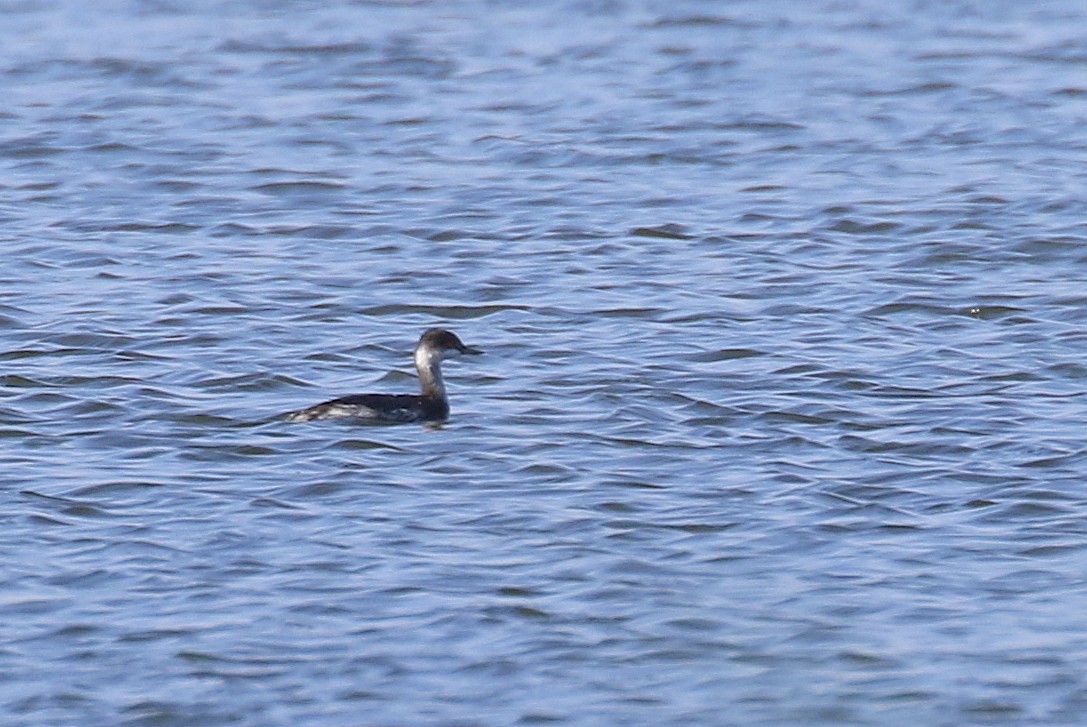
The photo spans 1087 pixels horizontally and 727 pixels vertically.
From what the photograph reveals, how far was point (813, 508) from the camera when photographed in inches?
392

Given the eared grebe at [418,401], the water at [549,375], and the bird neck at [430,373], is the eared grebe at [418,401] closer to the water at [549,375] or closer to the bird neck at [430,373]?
the bird neck at [430,373]

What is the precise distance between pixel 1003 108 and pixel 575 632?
13121mm

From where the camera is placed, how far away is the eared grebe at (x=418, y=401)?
36.9 ft

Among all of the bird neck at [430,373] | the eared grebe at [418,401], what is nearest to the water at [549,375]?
the eared grebe at [418,401]

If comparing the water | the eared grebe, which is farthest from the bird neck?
the water

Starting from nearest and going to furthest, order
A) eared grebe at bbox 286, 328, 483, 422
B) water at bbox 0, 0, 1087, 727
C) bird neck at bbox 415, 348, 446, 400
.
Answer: water at bbox 0, 0, 1087, 727, eared grebe at bbox 286, 328, 483, 422, bird neck at bbox 415, 348, 446, 400

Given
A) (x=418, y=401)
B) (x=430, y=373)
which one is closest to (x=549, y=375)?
(x=430, y=373)

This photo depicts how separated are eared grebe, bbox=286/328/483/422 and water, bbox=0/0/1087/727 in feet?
0.35

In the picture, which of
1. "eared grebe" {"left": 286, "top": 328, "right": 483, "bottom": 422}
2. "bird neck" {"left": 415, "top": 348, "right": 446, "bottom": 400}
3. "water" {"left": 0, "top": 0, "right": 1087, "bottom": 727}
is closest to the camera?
"water" {"left": 0, "top": 0, "right": 1087, "bottom": 727}

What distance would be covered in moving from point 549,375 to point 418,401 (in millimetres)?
1204

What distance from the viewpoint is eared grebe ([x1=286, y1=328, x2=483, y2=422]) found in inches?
443

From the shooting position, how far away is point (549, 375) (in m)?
12.6

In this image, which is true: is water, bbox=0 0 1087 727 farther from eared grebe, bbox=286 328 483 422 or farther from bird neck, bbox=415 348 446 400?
bird neck, bbox=415 348 446 400

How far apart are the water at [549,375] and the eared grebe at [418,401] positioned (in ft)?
0.35
